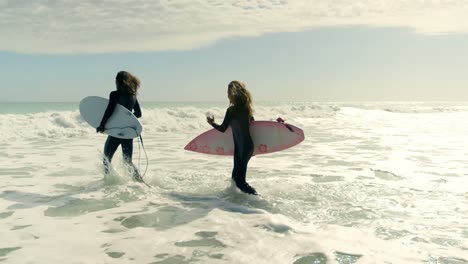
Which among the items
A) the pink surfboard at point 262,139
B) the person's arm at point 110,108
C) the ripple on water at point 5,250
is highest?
the person's arm at point 110,108

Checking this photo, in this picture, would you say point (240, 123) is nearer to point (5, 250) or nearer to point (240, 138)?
point (240, 138)

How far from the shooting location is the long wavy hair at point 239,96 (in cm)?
541

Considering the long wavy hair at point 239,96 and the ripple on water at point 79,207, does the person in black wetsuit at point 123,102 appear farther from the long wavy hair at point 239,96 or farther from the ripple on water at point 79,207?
the long wavy hair at point 239,96

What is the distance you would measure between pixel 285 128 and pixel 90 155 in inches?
241

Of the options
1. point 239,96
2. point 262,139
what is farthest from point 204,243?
point 262,139

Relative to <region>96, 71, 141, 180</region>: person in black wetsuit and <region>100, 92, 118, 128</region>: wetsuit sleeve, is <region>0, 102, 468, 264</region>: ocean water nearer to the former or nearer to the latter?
<region>96, 71, 141, 180</region>: person in black wetsuit

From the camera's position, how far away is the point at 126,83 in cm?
618

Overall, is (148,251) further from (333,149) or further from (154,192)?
(333,149)

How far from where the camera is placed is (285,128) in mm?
6465

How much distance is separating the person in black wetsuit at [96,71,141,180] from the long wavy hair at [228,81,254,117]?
5.80 feet

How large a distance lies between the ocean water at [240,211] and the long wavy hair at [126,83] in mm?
1262

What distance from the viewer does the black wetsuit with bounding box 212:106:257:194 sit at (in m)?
5.52

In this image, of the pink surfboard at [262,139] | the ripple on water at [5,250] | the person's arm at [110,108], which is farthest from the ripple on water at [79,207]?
the pink surfboard at [262,139]

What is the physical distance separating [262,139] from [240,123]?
2.80ft
